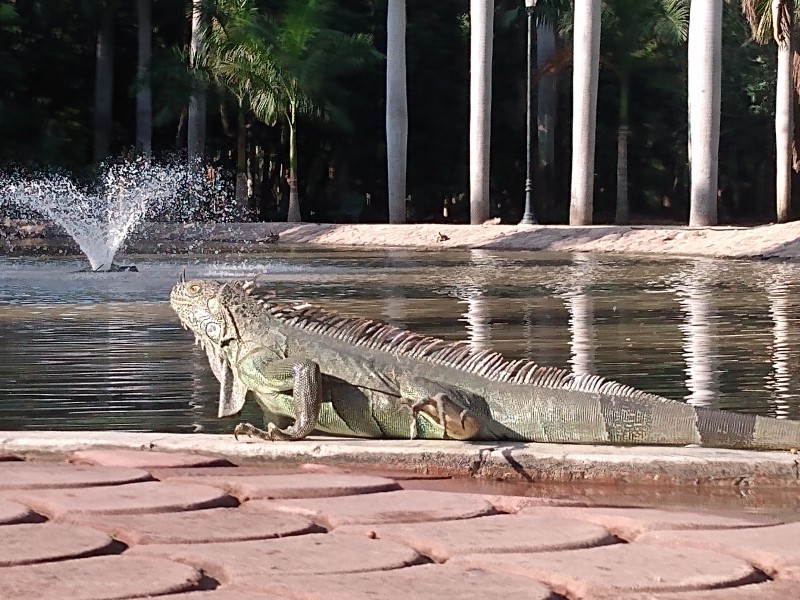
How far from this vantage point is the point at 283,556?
4027 millimetres

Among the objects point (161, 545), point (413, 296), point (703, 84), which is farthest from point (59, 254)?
point (161, 545)

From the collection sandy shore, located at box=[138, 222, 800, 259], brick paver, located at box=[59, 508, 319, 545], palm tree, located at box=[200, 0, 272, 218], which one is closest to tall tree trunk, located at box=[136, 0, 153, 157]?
palm tree, located at box=[200, 0, 272, 218]

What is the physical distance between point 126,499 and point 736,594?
77.3 inches

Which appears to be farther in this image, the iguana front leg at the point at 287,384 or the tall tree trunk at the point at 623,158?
the tall tree trunk at the point at 623,158

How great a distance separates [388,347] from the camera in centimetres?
620

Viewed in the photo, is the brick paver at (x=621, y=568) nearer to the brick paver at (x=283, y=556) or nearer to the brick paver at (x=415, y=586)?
the brick paver at (x=415, y=586)

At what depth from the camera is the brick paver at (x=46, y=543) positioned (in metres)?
3.94

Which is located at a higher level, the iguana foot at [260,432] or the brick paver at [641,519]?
the iguana foot at [260,432]

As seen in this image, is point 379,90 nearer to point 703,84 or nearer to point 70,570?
point 703,84

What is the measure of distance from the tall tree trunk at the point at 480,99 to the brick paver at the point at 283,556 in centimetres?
3665

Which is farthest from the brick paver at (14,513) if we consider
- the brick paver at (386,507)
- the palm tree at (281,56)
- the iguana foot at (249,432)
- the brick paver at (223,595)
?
the palm tree at (281,56)

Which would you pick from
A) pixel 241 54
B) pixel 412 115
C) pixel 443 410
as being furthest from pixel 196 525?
pixel 412 115

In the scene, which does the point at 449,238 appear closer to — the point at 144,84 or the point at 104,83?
the point at 144,84

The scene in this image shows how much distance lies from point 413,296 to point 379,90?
36673mm
